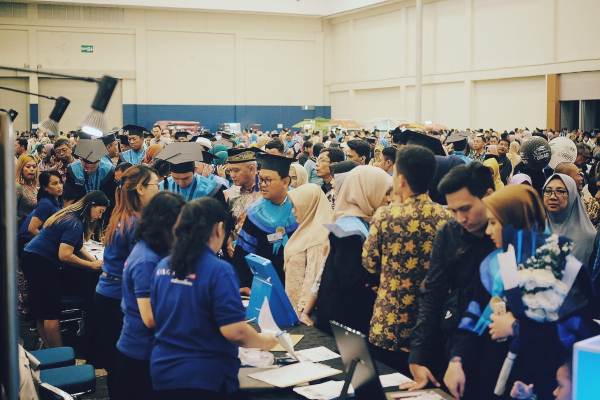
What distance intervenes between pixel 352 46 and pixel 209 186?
74.8 ft

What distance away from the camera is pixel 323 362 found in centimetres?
352

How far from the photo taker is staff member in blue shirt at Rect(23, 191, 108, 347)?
569cm

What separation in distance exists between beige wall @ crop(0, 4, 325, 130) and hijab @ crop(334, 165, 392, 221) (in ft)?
76.2

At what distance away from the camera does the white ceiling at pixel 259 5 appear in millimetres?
26000

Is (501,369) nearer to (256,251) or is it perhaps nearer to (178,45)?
(256,251)

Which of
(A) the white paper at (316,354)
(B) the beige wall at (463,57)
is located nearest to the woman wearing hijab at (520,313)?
(A) the white paper at (316,354)

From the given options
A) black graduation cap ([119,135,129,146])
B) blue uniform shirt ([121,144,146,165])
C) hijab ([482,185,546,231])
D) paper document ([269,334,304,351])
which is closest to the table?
paper document ([269,334,304,351])

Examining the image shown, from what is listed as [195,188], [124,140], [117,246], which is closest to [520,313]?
[117,246]

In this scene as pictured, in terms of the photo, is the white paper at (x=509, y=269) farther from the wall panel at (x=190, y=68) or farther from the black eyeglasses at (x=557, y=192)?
the wall panel at (x=190, y=68)

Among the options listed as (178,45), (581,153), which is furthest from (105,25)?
(581,153)

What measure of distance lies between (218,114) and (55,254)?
2288 cm

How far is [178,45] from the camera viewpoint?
1080 inches

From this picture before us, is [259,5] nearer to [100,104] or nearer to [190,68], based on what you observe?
[190,68]

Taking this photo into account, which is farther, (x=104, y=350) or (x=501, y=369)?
(x=104, y=350)
